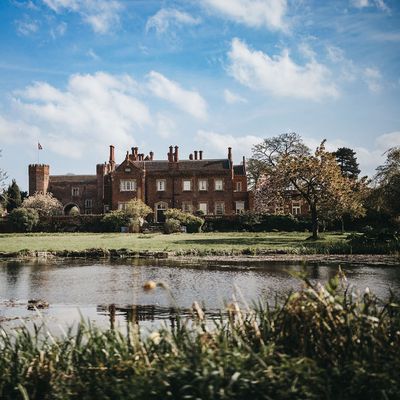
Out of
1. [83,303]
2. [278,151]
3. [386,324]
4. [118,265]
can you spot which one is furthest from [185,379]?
[278,151]

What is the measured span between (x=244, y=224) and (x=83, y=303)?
36.0m

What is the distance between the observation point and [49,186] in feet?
222

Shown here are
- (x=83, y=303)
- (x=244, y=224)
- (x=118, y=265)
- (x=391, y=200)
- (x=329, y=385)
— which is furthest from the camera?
(x=244, y=224)

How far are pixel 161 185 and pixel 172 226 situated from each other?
59.8 feet

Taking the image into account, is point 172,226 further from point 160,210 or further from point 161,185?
point 161,185

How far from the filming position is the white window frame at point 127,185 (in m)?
60.1

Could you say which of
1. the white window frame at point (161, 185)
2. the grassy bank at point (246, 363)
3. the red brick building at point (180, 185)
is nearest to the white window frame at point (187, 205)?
the red brick building at point (180, 185)

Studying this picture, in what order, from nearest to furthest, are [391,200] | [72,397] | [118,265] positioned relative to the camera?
[72,397], [118,265], [391,200]

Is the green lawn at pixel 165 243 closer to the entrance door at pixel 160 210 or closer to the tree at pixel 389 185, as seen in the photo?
the tree at pixel 389 185

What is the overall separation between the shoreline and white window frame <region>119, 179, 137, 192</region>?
1366 inches

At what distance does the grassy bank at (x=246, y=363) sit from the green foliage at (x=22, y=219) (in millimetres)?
42753

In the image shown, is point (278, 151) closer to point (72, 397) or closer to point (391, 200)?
point (391, 200)

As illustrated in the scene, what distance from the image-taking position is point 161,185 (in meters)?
61.3

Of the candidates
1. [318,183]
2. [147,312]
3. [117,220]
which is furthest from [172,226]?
[147,312]
